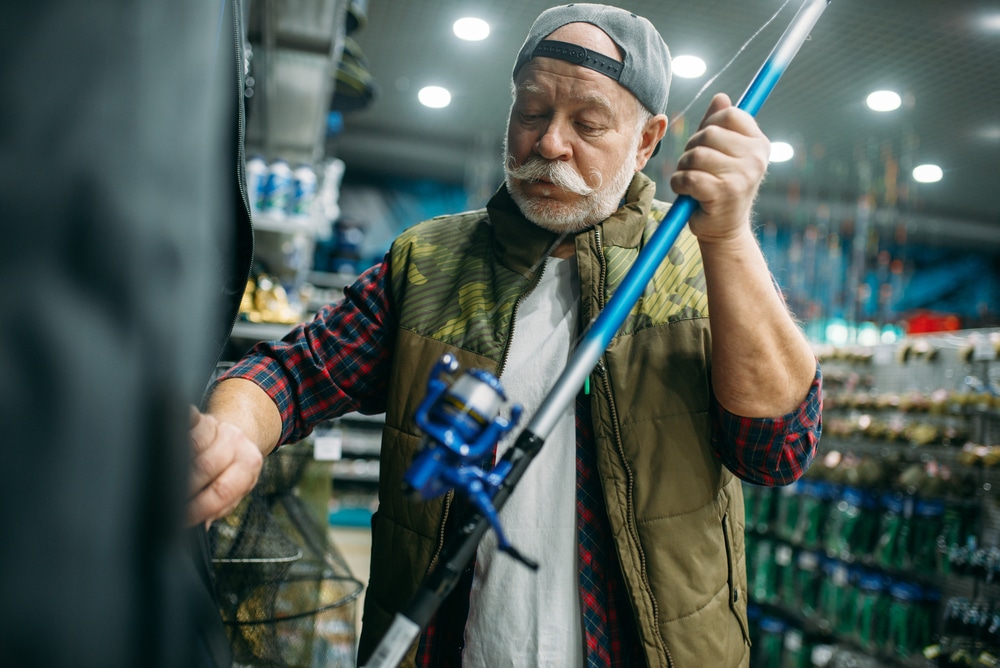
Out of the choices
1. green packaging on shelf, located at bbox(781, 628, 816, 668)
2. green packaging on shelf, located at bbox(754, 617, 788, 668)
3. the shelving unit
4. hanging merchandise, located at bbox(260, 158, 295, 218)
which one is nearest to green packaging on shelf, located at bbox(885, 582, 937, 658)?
the shelving unit

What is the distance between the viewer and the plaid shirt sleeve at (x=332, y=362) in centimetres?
112

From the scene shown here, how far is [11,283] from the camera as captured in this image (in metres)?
0.26

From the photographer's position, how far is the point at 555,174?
44.6 inches

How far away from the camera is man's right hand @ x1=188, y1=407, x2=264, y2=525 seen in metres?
0.67

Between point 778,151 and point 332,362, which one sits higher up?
point 778,151

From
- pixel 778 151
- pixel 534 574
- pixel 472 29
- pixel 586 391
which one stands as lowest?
pixel 534 574

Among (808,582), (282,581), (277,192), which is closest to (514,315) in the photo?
(282,581)

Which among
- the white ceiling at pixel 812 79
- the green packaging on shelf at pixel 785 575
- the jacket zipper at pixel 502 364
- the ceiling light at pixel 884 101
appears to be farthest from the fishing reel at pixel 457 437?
the green packaging on shelf at pixel 785 575

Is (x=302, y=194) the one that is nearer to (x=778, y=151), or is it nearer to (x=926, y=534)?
(x=778, y=151)

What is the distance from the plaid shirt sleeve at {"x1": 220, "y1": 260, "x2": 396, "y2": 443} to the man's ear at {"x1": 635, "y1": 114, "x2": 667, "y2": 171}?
0.50 meters

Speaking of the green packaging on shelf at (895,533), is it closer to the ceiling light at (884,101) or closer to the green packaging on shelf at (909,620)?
the green packaging on shelf at (909,620)

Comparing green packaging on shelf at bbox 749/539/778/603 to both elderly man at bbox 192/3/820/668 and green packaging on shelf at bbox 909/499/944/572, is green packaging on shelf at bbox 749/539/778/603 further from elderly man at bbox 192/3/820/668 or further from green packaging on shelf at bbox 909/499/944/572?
elderly man at bbox 192/3/820/668

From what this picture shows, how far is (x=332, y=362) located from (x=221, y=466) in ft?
1.58

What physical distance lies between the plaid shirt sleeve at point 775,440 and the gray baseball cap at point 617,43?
1.75 feet
